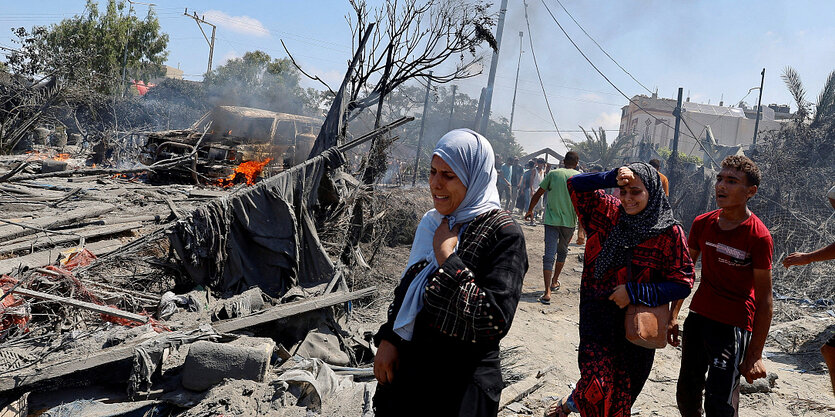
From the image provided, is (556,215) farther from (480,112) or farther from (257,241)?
(480,112)

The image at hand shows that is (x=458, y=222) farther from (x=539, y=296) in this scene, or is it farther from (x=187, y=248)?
(x=539, y=296)

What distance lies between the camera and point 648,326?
2348 millimetres

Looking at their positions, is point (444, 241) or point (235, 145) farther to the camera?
point (235, 145)

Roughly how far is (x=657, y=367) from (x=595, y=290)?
112 inches

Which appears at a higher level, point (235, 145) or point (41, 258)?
point (235, 145)

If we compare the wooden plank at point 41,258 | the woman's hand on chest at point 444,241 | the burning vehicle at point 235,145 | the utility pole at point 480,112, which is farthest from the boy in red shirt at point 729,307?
the utility pole at point 480,112

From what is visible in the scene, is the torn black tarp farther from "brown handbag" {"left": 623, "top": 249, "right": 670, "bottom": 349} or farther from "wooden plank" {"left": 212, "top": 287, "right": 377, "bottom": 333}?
"brown handbag" {"left": 623, "top": 249, "right": 670, "bottom": 349}

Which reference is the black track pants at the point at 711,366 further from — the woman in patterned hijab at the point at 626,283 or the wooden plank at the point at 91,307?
the wooden plank at the point at 91,307

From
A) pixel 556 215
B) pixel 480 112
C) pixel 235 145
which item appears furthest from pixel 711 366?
pixel 480 112

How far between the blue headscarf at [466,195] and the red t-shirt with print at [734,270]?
185 cm

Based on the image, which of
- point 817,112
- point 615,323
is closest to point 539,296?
point 615,323

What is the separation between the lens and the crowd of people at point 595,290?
1.72 m

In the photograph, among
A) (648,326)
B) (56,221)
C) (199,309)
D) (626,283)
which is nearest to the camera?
(648,326)

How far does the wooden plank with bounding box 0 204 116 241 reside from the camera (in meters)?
5.84
